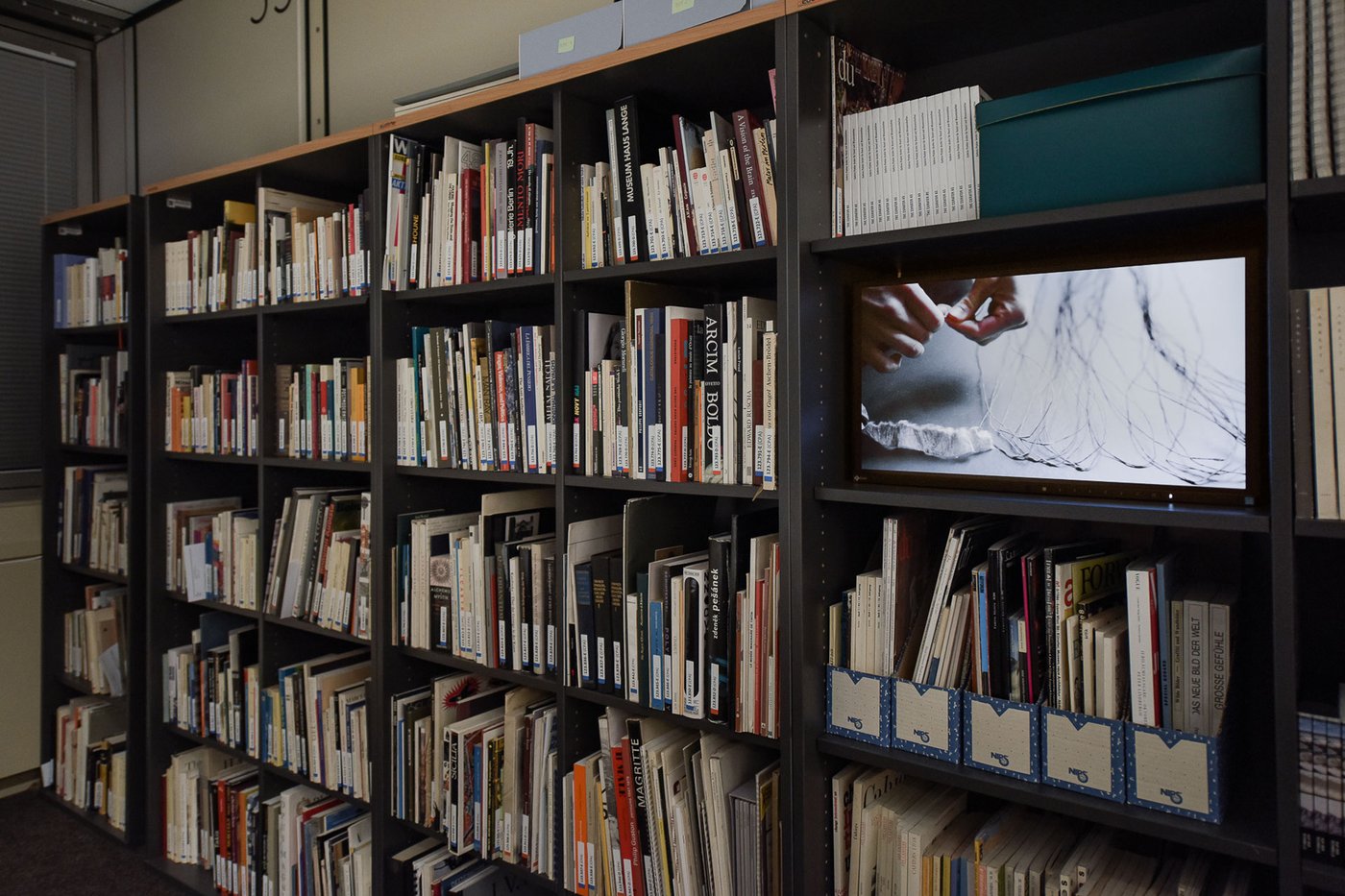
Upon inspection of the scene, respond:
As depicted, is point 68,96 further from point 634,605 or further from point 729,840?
point 729,840

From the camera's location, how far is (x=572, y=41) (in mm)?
1683

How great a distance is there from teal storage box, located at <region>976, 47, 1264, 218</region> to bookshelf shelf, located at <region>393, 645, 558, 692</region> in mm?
1261

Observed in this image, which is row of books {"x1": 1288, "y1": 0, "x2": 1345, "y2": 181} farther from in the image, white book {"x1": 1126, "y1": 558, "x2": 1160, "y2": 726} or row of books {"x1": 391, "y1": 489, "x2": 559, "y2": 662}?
row of books {"x1": 391, "y1": 489, "x2": 559, "y2": 662}

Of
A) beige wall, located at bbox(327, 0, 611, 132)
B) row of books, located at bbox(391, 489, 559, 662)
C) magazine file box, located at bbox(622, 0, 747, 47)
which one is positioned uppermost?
beige wall, located at bbox(327, 0, 611, 132)

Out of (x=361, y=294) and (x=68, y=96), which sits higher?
(x=68, y=96)

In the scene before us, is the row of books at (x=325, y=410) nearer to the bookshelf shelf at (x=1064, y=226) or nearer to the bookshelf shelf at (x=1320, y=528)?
the bookshelf shelf at (x=1064, y=226)

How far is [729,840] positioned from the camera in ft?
5.16

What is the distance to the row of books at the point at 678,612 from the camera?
4.97 ft

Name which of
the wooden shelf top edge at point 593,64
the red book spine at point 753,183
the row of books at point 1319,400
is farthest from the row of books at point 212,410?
the row of books at point 1319,400

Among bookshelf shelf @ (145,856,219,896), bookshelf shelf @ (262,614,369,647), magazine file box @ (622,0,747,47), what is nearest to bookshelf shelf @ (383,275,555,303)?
magazine file box @ (622,0,747,47)

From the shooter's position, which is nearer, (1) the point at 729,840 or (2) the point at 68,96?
(1) the point at 729,840

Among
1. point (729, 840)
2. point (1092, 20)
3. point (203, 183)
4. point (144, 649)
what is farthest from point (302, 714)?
point (1092, 20)

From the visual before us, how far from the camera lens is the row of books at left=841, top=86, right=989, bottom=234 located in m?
1.36

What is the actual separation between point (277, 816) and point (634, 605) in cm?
154
